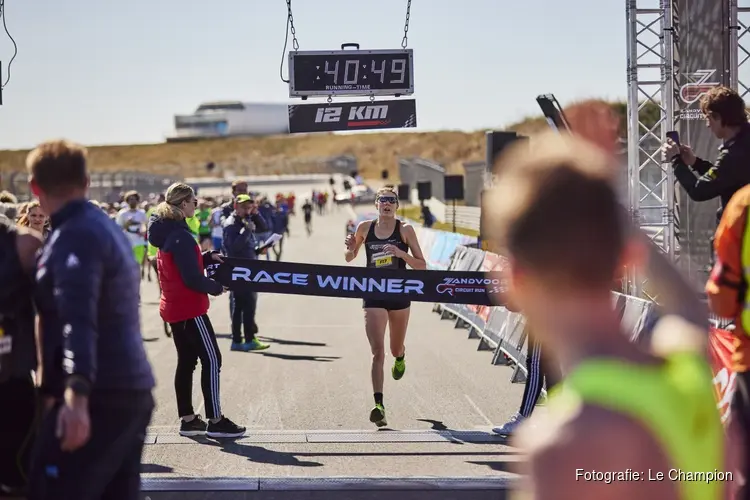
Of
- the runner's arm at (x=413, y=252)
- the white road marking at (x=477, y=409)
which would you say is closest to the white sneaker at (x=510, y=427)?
the white road marking at (x=477, y=409)

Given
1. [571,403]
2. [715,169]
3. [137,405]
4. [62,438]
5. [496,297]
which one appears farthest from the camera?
[496,297]

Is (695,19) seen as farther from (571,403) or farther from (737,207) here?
(571,403)

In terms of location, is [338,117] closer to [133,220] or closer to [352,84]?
[352,84]

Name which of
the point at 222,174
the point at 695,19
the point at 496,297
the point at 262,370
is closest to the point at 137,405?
the point at 496,297

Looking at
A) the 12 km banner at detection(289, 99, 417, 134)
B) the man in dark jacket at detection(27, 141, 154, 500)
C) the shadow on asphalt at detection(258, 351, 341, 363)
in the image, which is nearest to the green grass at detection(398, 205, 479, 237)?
the shadow on asphalt at detection(258, 351, 341, 363)

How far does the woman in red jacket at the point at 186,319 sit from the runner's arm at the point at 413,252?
5.58 ft

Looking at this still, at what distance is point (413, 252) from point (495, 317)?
15.6 feet

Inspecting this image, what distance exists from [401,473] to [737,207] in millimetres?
3612

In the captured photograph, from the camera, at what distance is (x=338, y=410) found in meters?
9.58

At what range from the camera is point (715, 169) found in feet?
18.2

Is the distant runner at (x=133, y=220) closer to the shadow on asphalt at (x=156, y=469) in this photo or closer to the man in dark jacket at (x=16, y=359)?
the shadow on asphalt at (x=156, y=469)

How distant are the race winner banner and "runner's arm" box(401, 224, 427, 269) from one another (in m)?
0.19

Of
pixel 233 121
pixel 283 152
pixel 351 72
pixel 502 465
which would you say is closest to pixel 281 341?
pixel 351 72

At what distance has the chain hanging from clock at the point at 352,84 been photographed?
1066 centimetres
